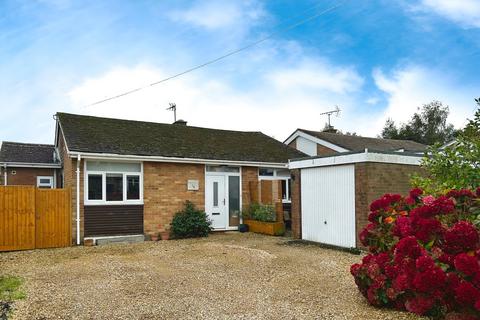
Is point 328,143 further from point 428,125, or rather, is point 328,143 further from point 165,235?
point 428,125

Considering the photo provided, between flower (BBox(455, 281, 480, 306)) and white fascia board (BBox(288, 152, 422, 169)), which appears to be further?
white fascia board (BBox(288, 152, 422, 169))

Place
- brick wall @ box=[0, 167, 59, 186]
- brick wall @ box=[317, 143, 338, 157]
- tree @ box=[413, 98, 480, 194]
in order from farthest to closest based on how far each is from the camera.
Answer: brick wall @ box=[317, 143, 338, 157], brick wall @ box=[0, 167, 59, 186], tree @ box=[413, 98, 480, 194]

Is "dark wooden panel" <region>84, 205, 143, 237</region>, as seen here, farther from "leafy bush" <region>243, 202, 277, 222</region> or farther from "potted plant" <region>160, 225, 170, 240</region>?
"leafy bush" <region>243, 202, 277, 222</region>

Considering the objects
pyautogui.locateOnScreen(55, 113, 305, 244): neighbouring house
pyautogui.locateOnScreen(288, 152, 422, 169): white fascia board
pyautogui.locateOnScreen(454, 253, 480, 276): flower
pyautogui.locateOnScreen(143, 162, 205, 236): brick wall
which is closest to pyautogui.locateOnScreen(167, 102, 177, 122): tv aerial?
pyautogui.locateOnScreen(55, 113, 305, 244): neighbouring house

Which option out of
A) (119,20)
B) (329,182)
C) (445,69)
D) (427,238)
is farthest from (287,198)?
(427,238)

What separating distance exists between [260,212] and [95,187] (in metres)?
5.76

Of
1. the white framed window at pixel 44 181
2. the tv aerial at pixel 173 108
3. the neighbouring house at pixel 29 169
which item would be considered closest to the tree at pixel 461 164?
the neighbouring house at pixel 29 169

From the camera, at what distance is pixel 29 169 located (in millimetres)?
18328

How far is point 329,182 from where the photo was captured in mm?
11398

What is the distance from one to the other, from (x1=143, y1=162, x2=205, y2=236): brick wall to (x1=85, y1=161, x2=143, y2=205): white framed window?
26cm

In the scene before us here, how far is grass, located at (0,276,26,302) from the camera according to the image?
242 inches

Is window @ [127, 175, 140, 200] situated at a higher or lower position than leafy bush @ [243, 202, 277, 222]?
higher

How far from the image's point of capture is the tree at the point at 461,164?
5.62 meters

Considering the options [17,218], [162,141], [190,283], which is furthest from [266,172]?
[190,283]
